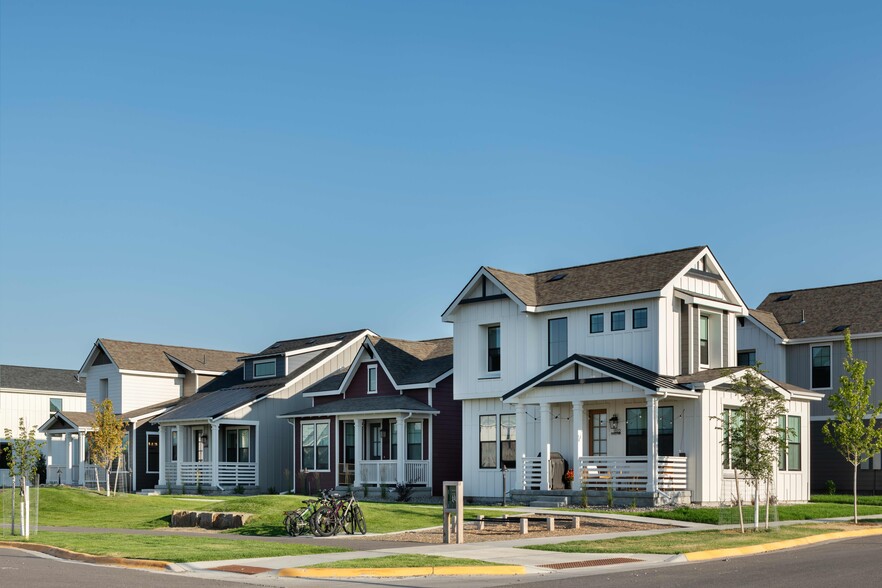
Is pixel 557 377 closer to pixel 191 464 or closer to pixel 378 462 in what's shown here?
pixel 378 462

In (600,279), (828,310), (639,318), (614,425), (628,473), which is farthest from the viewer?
(828,310)

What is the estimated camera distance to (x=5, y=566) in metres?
19.2

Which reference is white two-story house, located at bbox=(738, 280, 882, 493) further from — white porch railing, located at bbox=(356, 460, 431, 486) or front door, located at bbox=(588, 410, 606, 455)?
white porch railing, located at bbox=(356, 460, 431, 486)

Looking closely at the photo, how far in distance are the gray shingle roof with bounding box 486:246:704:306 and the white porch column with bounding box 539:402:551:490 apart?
410cm

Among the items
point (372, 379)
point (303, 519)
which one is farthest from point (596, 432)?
point (303, 519)

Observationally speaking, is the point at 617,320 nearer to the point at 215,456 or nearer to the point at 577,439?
the point at 577,439

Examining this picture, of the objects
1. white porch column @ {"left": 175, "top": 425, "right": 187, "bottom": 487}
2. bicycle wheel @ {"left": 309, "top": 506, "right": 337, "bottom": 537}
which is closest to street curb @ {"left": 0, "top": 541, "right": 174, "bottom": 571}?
bicycle wheel @ {"left": 309, "top": 506, "right": 337, "bottom": 537}

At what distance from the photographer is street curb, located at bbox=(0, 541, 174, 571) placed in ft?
63.8

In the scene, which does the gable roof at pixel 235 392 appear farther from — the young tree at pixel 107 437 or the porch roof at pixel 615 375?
the porch roof at pixel 615 375

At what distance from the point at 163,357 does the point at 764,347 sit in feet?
103

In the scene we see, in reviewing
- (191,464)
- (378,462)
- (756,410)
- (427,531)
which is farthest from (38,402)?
(756,410)

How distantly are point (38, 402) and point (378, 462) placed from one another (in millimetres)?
35684

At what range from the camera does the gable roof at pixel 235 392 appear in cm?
4984

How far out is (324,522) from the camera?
2570 centimetres
